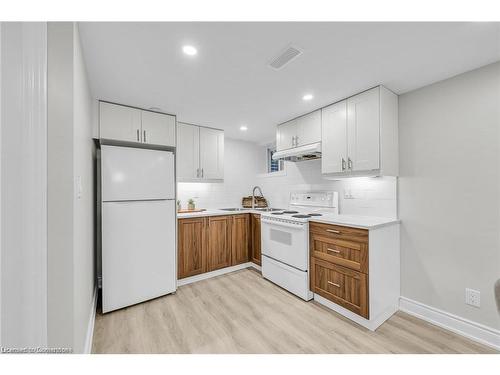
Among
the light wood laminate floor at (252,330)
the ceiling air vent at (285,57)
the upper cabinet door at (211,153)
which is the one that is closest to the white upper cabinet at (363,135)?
the ceiling air vent at (285,57)

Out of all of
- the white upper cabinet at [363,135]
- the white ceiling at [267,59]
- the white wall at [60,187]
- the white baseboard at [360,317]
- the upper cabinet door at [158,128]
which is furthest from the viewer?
the upper cabinet door at [158,128]

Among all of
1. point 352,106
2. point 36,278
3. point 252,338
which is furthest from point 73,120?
point 352,106

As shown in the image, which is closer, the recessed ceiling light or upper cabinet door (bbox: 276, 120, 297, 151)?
the recessed ceiling light

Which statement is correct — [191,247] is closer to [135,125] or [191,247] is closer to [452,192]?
[135,125]

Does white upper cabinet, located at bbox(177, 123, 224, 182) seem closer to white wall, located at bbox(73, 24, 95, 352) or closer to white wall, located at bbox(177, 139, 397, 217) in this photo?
white wall, located at bbox(177, 139, 397, 217)

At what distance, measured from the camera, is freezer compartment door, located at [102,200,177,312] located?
216 centimetres

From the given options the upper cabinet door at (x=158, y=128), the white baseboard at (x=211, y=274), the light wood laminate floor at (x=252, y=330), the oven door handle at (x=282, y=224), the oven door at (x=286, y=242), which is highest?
the upper cabinet door at (x=158, y=128)

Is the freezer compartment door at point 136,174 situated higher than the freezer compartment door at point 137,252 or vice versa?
the freezer compartment door at point 136,174

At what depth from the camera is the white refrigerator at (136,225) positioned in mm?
2164

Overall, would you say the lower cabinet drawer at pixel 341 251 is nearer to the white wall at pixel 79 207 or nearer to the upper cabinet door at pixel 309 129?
the upper cabinet door at pixel 309 129

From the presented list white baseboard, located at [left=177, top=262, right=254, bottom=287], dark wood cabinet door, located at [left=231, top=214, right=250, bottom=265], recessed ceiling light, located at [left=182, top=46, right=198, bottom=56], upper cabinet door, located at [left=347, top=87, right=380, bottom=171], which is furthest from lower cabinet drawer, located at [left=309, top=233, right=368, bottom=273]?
recessed ceiling light, located at [left=182, top=46, right=198, bottom=56]

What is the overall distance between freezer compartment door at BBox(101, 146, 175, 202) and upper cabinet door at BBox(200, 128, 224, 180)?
795mm
